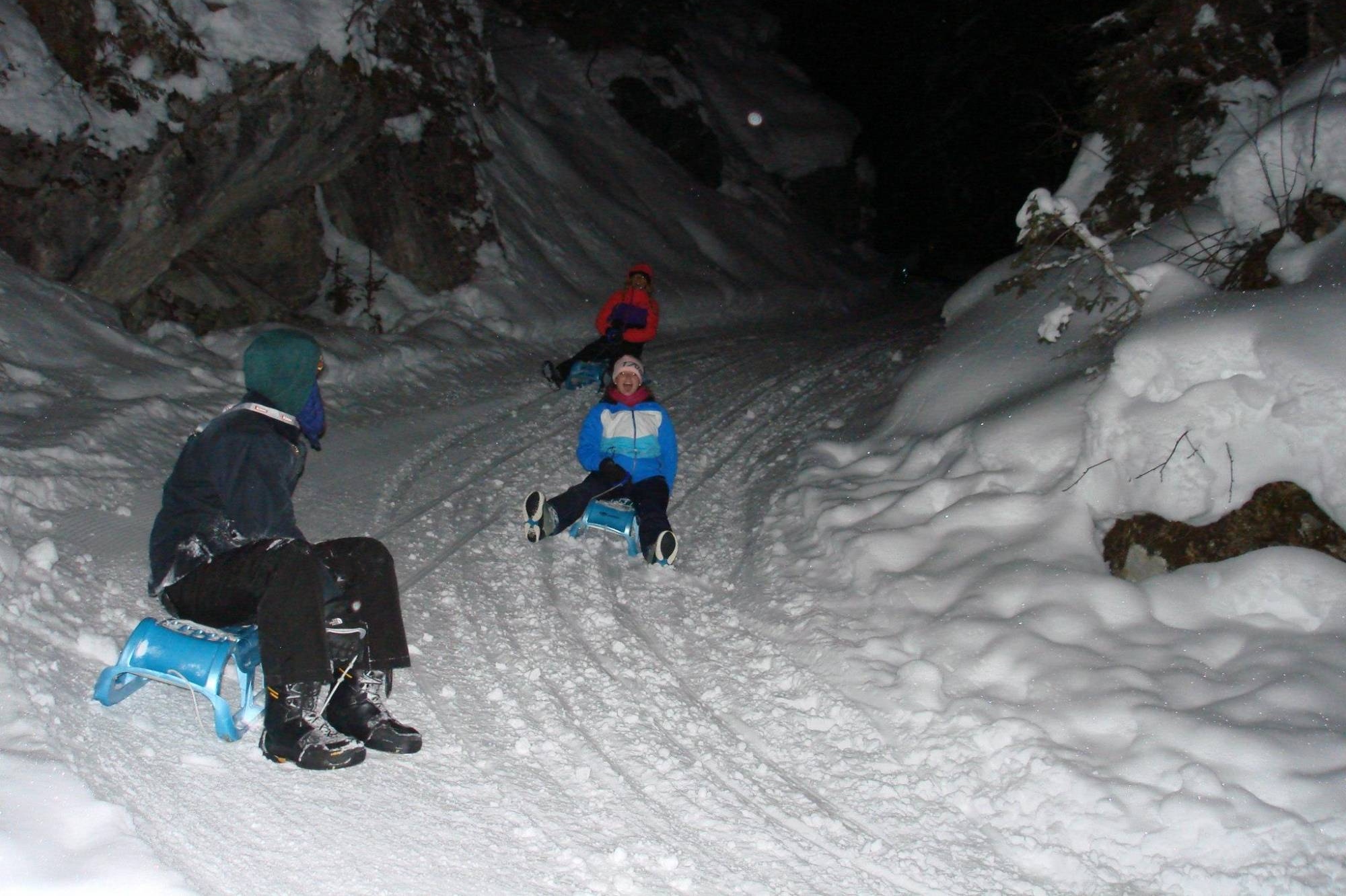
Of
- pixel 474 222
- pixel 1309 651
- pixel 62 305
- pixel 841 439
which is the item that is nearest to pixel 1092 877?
pixel 1309 651

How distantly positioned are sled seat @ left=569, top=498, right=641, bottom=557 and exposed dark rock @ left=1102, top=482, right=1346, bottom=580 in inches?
104

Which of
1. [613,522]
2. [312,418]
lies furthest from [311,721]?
[613,522]

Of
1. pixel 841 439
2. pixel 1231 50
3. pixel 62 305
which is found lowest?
pixel 62 305

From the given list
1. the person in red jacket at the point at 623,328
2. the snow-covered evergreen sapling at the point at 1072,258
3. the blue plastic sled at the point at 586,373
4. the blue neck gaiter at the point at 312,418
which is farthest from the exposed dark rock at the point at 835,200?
the blue neck gaiter at the point at 312,418

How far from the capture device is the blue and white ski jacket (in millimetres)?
6059

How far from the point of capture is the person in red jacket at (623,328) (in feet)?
29.5

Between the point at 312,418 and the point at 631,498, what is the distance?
2518mm

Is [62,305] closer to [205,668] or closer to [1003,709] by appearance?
[205,668]

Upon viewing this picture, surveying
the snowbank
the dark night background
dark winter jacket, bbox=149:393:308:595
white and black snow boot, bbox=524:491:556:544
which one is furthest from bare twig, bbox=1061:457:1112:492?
the dark night background

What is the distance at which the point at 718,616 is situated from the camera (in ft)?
16.1

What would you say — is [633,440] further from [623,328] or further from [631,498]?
[623,328]

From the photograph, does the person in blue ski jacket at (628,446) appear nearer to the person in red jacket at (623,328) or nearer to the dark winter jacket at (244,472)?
the dark winter jacket at (244,472)

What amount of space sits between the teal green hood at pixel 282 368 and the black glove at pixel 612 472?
2.70 m

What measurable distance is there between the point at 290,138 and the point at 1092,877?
27.9 feet
